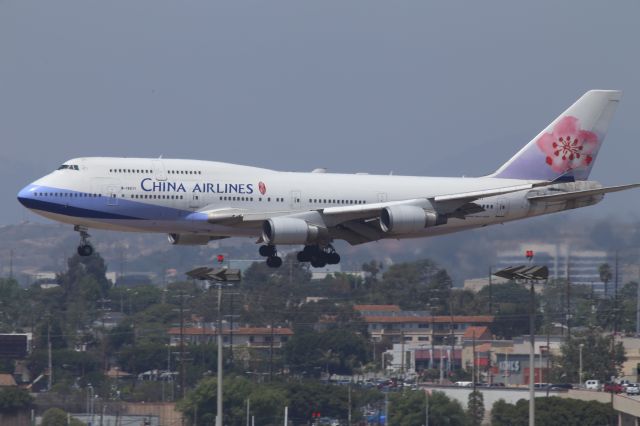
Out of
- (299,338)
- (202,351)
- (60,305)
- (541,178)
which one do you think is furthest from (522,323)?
(541,178)

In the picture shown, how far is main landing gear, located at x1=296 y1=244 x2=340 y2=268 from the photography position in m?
69.4

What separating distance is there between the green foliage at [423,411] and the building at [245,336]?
34.0 meters

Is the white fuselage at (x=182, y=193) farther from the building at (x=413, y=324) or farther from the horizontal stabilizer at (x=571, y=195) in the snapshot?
the building at (x=413, y=324)

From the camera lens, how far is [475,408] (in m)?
92.8

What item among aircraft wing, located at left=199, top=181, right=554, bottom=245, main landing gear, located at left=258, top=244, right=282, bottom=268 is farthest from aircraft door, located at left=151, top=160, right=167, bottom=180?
main landing gear, located at left=258, top=244, right=282, bottom=268

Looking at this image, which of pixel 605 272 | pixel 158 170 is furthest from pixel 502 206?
pixel 605 272

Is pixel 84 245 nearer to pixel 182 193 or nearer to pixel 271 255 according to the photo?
pixel 182 193

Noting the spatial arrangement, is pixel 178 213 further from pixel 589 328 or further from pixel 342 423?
pixel 589 328

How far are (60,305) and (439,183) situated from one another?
103143mm

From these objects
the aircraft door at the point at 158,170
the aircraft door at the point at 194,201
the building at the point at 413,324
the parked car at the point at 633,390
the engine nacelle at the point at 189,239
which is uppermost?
the aircraft door at the point at 158,170

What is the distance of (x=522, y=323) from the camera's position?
463 feet

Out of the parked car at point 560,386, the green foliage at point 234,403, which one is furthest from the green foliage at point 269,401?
the parked car at point 560,386

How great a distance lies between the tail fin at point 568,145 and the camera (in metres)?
73.6

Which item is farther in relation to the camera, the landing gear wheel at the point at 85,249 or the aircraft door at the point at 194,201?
the landing gear wheel at the point at 85,249
